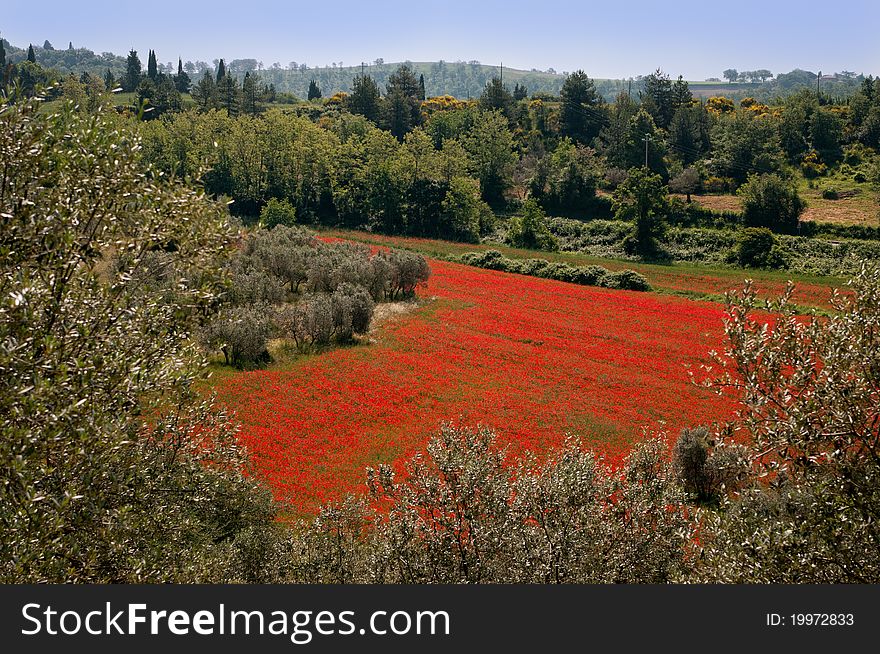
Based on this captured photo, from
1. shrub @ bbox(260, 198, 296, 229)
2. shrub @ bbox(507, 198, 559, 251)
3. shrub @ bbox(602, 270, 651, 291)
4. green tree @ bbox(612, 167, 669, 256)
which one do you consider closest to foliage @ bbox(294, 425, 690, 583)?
shrub @ bbox(602, 270, 651, 291)

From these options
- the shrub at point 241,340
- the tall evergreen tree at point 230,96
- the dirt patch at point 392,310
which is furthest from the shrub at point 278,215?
the tall evergreen tree at point 230,96

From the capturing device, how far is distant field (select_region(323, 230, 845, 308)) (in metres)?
64.9

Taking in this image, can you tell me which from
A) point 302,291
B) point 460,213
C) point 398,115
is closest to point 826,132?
point 460,213

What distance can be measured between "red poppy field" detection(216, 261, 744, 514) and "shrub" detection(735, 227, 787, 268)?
95.5 feet

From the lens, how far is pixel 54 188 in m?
12.1

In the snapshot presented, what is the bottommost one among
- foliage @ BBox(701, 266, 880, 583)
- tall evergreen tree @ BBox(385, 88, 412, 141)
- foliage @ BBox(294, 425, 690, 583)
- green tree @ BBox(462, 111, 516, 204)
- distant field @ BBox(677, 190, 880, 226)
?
foliage @ BBox(294, 425, 690, 583)

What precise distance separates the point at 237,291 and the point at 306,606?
4050 cm

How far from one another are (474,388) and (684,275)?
44.4 m

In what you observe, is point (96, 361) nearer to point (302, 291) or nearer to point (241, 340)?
point (241, 340)

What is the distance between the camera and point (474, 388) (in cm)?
3666

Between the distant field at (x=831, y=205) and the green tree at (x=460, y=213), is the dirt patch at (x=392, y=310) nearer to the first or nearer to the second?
the green tree at (x=460, y=213)

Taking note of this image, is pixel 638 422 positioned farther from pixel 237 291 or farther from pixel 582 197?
pixel 582 197

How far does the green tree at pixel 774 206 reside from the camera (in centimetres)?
8906

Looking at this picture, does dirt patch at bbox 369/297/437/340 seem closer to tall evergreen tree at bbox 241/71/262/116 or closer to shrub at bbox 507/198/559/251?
shrub at bbox 507/198/559/251
